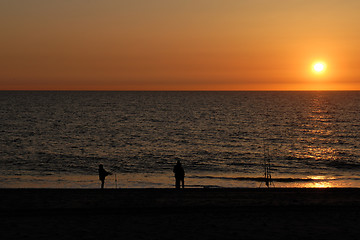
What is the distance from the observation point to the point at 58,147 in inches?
2058

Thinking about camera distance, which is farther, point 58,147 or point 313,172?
point 58,147
